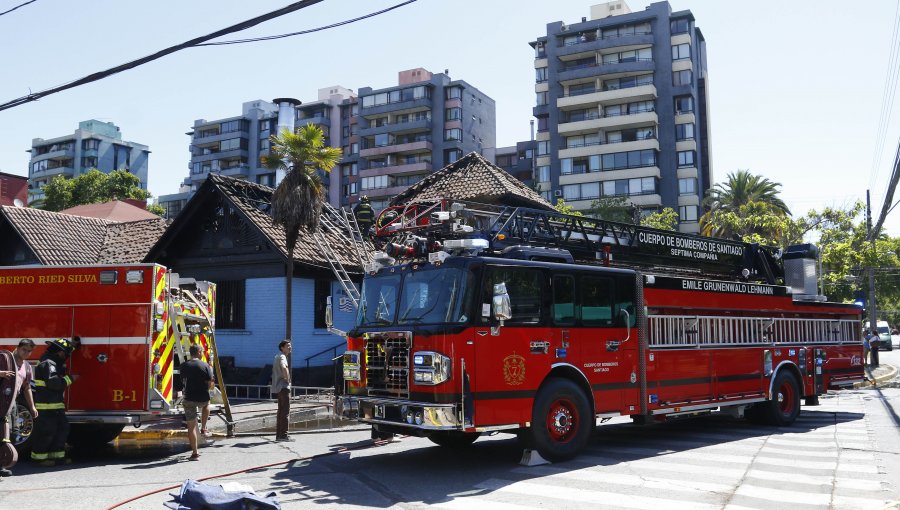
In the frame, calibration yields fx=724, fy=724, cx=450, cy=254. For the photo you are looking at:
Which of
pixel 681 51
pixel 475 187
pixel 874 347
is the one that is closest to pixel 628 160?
pixel 681 51

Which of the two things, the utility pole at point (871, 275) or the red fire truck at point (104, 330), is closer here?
the red fire truck at point (104, 330)

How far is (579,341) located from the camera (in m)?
10.4

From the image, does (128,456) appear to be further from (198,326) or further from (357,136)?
(357,136)

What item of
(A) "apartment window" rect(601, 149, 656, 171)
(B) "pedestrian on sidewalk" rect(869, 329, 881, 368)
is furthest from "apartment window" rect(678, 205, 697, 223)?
(B) "pedestrian on sidewalk" rect(869, 329, 881, 368)

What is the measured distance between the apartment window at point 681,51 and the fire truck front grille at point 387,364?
199 feet

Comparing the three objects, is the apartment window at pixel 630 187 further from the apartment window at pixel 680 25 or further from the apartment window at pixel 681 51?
the apartment window at pixel 680 25

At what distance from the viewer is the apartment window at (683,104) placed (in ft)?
208

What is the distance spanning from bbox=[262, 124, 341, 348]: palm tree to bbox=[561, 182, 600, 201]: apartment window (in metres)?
47.1

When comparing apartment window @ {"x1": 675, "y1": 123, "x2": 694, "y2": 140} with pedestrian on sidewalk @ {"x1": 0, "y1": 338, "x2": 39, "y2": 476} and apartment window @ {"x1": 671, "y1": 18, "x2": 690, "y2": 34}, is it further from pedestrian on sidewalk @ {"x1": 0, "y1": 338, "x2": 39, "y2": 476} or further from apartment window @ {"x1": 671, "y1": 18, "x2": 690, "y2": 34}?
pedestrian on sidewalk @ {"x1": 0, "y1": 338, "x2": 39, "y2": 476}

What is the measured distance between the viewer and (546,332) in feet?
32.7

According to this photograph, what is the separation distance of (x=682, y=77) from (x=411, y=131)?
2834 cm

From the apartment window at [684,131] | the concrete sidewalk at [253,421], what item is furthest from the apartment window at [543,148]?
the concrete sidewalk at [253,421]

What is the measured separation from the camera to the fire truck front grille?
30.9 feet

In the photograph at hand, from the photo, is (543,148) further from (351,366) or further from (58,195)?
(351,366)
